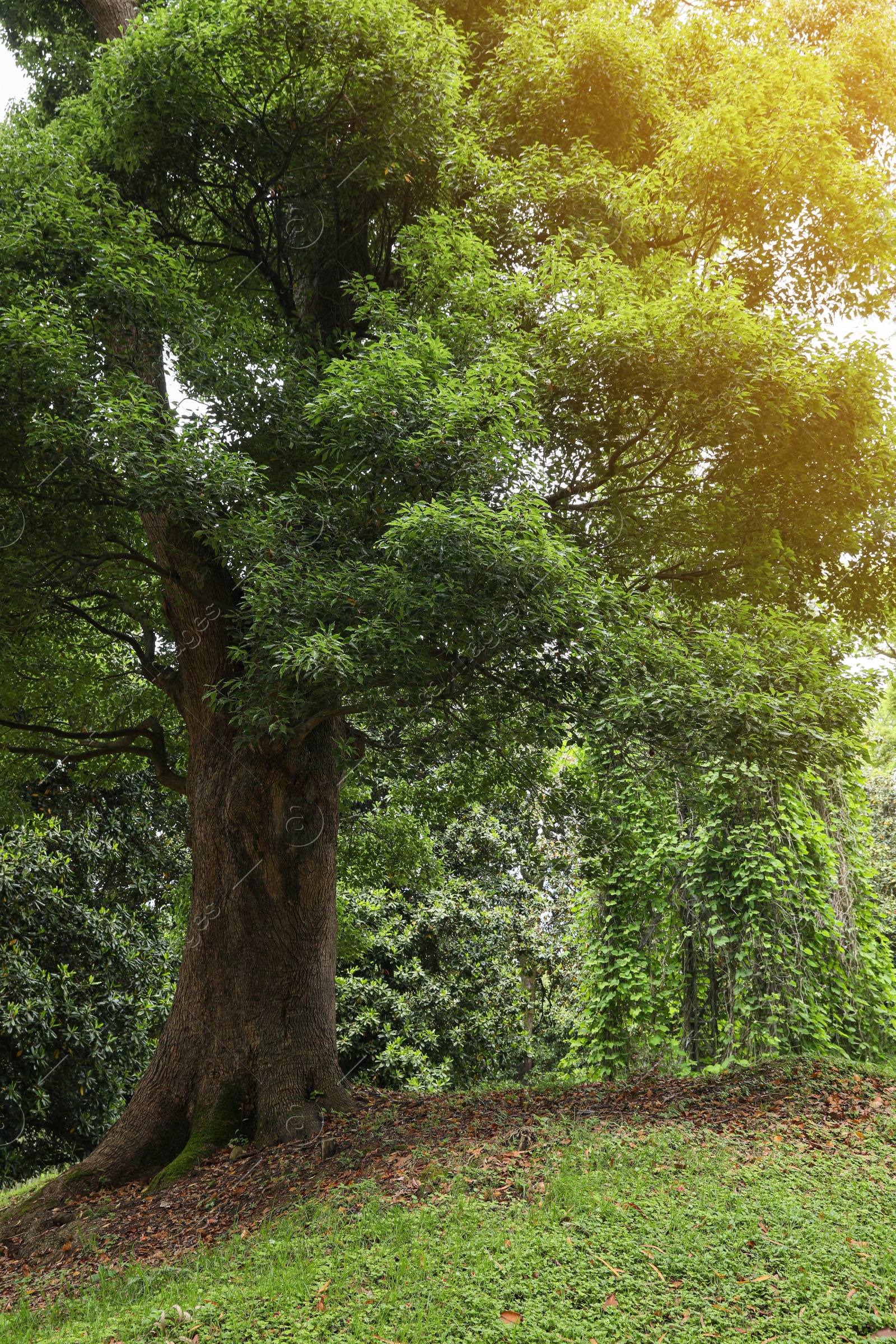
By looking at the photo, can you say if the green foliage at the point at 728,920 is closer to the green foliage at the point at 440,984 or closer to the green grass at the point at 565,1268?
the green grass at the point at 565,1268

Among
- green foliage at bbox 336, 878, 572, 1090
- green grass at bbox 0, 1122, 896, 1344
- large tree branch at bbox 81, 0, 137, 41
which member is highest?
large tree branch at bbox 81, 0, 137, 41

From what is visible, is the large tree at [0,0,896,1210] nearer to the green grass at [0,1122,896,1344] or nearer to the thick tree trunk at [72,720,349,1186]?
the thick tree trunk at [72,720,349,1186]

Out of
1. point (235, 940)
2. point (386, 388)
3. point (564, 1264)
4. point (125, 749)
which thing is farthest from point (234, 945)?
point (386, 388)

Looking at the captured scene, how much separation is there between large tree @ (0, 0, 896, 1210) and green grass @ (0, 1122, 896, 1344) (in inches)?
76.1

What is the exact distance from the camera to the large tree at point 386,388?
5387 millimetres

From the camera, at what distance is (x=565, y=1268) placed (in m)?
3.92

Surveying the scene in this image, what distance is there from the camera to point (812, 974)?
7.89 metres

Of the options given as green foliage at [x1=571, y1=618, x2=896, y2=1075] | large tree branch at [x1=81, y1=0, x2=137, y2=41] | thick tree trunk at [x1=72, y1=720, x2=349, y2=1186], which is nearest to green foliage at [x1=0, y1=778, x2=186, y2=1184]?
thick tree trunk at [x1=72, y1=720, x2=349, y2=1186]

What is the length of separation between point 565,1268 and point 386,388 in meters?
4.58

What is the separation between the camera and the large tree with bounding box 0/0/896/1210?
5.39 metres

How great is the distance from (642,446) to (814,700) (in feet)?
8.62

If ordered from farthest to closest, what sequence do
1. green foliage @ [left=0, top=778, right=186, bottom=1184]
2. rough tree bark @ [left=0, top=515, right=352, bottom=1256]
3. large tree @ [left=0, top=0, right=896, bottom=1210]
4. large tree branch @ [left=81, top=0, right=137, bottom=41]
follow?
1. green foliage @ [left=0, top=778, right=186, bottom=1184]
2. large tree branch @ [left=81, top=0, right=137, bottom=41]
3. rough tree bark @ [left=0, top=515, right=352, bottom=1256]
4. large tree @ [left=0, top=0, right=896, bottom=1210]

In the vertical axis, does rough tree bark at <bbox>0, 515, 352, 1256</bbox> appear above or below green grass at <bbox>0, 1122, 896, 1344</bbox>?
above

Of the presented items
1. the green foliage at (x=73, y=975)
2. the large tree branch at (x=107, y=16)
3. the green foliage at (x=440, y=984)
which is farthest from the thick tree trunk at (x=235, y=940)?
the large tree branch at (x=107, y=16)
